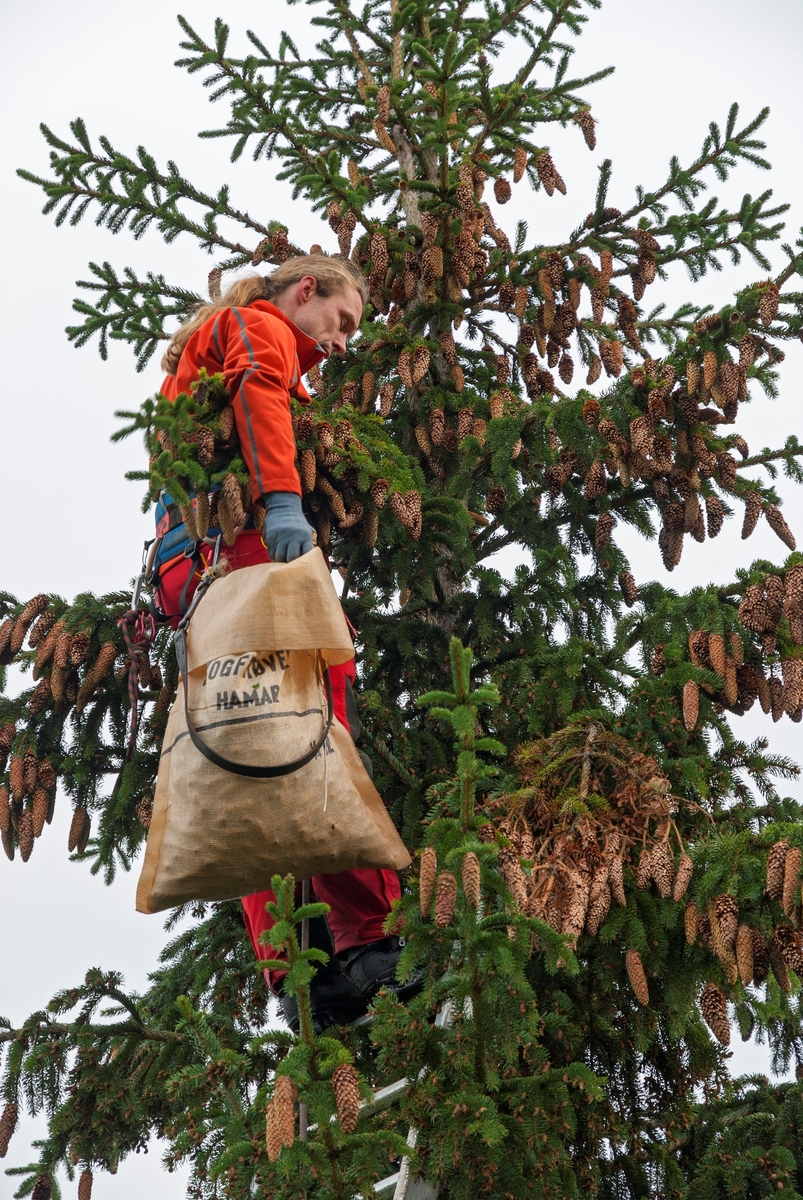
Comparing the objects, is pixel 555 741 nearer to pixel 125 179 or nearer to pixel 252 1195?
pixel 252 1195

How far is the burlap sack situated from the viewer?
3555 mm

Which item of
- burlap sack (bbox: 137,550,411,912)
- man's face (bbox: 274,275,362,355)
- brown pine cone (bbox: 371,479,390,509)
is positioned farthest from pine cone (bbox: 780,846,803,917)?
man's face (bbox: 274,275,362,355)

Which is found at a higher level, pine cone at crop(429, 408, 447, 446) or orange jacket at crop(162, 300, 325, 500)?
pine cone at crop(429, 408, 447, 446)

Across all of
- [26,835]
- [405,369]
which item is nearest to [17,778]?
[26,835]

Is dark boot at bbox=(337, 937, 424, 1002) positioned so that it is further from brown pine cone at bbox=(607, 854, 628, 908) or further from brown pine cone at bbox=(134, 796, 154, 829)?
brown pine cone at bbox=(134, 796, 154, 829)

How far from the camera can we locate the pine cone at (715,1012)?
3477mm

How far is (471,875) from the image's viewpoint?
316 centimetres

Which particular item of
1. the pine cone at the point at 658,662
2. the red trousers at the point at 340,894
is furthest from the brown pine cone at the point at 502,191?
the red trousers at the point at 340,894

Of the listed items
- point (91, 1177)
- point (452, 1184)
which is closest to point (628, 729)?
point (452, 1184)

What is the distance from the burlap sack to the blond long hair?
145 cm

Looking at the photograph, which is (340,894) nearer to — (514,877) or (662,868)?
(514,877)

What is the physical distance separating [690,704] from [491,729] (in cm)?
153

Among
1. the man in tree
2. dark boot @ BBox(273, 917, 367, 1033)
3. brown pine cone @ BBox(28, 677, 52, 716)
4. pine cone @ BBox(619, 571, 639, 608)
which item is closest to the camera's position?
the man in tree

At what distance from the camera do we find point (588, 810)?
13.7 ft
